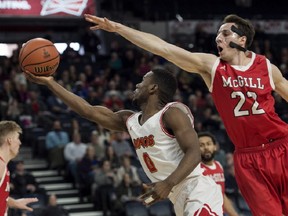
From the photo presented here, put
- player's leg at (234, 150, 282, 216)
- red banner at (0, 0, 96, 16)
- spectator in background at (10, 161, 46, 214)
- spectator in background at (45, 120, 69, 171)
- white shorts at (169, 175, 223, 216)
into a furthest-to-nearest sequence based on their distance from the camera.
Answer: red banner at (0, 0, 96, 16)
spectator in background at (45, 120, 69, 171)
spectator in background at (10, 161, 46, 214)
player's leg at (234, 150, 282, 216)
white shorts at (169, 175, 223, 216)

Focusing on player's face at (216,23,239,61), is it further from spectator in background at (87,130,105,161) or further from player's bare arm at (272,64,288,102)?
spectator in background at (87,130,105,161)

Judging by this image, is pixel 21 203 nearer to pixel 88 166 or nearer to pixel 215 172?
pixel 215 172

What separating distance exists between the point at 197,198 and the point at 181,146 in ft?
1.42

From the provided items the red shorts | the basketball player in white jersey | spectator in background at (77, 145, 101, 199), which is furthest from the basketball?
spectator in background at (77, 145, 101, 199)

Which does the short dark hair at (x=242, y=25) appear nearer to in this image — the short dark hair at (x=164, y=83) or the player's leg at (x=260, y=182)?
the short dark hair at (x=164, y=83)

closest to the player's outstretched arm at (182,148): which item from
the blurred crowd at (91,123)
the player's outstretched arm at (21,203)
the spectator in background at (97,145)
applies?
the player's outstretched arm at (21,203)

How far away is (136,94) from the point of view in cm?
556

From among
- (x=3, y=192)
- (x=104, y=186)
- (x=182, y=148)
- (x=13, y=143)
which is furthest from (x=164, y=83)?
(x=104, y=186)

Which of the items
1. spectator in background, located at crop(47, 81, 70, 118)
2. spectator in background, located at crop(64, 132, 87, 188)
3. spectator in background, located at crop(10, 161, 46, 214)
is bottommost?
spectator in background, located at crop(10, 161, 46, 214)

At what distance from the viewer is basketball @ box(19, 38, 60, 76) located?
566 centimetres

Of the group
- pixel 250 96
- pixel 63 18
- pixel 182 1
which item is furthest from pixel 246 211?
pixel 182 1

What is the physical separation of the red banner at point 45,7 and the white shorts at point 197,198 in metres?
12.5

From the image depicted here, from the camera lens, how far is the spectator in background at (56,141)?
47.0 feet

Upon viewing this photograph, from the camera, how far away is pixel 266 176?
5.55 metres
